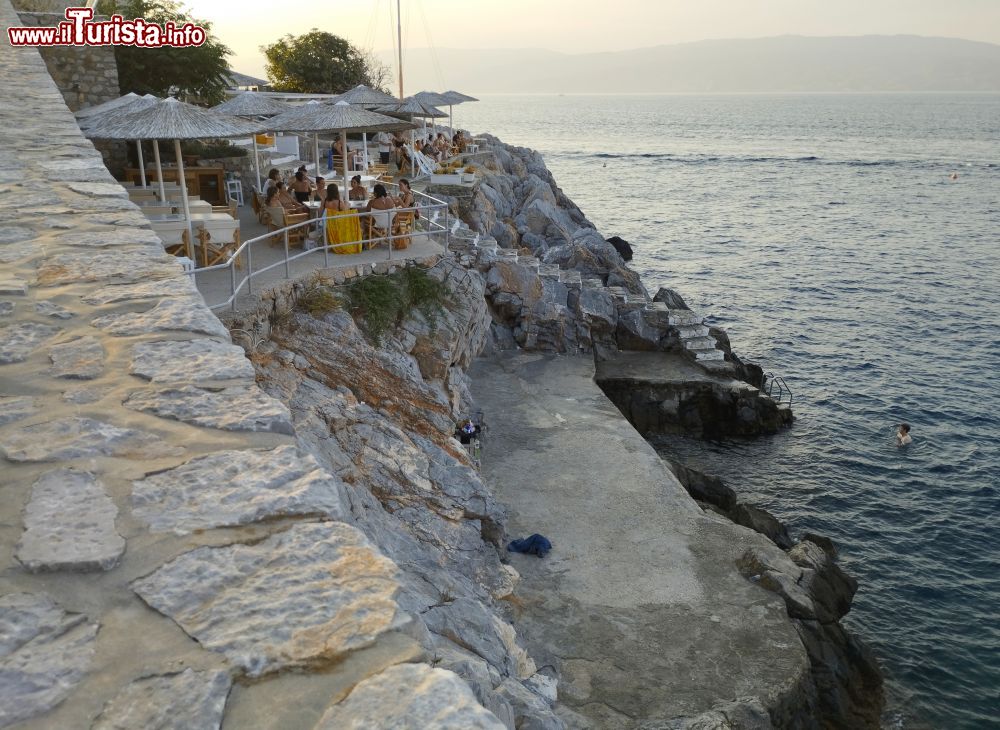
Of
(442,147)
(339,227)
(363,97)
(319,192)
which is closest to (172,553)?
(339,227)

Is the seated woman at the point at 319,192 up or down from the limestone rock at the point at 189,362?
down

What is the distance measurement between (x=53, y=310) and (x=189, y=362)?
94 centimetres

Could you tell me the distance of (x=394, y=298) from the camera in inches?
551

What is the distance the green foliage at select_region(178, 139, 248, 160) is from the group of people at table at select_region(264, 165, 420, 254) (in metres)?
2.58

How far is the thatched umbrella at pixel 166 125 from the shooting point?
1144cm

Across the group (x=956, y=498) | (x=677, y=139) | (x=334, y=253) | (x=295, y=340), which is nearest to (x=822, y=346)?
(x=956, y=498)

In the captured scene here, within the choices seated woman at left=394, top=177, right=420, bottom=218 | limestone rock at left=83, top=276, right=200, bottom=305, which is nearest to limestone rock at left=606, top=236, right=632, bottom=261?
seated woman at left=394, top=177, right=420, bottom=218

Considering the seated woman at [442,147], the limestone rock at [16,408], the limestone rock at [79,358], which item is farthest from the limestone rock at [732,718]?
the seated woman at [442,147]

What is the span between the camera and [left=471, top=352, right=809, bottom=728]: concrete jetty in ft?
31.1

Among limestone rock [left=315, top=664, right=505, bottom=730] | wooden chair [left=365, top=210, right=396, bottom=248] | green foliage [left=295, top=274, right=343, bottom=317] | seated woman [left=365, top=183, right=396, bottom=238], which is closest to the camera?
limestone rock [left=315, top=664, right=505, bottom=730]

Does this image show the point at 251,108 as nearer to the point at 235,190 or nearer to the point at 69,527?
the point at 235,190

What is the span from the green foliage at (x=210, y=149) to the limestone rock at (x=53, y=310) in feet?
54.3

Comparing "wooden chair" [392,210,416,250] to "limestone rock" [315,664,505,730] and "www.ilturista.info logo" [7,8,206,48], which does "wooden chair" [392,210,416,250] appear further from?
"limestone rock" [315,664,505,730]

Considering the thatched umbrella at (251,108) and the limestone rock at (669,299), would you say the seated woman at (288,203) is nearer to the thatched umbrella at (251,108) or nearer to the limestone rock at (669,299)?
the thatched umbrella at (251,108)
